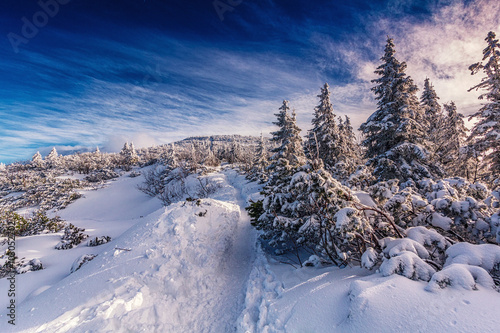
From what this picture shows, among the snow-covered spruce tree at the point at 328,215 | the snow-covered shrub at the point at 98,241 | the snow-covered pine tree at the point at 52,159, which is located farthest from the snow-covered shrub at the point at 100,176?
the snow-covered spruce tree at the point at 328,215

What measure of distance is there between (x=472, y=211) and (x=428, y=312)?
287 centimetres

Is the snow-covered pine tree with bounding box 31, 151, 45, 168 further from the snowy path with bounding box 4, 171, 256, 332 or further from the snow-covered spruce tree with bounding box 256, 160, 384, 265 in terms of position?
the snow-covered spruce tree with bounding box 256, 160, 384, 265

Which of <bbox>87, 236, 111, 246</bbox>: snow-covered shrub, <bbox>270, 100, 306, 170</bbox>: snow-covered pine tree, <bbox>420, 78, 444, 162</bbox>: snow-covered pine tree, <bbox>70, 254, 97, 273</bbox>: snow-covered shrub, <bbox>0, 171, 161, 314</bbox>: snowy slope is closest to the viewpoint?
<bbox>0, 171, 161, 314</bbox>: snowy slope

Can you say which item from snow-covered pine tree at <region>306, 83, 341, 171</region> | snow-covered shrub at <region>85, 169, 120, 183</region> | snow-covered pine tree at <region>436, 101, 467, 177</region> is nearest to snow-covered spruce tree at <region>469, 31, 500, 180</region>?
snow-covered pine tree at <region>436, 101, 467, 177</region>

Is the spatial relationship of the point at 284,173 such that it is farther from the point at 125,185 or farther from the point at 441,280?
the point at 125,185

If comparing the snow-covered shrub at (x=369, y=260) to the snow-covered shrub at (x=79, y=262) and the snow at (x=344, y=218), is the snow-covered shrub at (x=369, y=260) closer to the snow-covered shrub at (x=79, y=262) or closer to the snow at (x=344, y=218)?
the snow at (x=344, y=218)

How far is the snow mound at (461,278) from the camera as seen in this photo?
2.30 m

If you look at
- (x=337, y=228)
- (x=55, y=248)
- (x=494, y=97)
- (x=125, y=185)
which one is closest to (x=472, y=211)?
(x=337, y=228)

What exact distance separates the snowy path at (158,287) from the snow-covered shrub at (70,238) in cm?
406

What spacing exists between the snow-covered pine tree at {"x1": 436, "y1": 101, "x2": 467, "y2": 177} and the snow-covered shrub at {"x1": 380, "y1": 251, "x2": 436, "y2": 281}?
14.9 m

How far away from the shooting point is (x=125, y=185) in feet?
82.1

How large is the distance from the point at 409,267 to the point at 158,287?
585 cm

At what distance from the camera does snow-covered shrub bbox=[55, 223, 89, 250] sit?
27.8 feet

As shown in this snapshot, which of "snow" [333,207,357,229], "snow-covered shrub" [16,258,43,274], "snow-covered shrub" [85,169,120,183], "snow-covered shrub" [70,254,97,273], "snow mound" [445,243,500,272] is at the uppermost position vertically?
"snow" [333,207,357,229]
